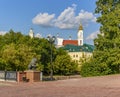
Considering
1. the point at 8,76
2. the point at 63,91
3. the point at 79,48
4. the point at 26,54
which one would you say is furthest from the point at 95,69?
the point at 79,48

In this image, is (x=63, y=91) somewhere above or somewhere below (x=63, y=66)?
below

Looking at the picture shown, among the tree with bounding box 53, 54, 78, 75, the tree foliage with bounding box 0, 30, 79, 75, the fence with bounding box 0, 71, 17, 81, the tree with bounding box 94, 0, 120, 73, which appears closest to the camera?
the fence with bounding box 0, 71, 17, 81

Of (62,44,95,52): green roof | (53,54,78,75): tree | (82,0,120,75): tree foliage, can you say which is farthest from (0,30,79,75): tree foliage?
(62,44,95,52): green roof

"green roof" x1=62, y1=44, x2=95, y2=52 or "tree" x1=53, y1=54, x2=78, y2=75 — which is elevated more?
"green roof" x1=62, y1=44, x2=95, y2=52

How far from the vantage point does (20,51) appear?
2867 inches

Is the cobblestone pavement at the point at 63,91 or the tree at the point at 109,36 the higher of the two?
the tree at the point at 109,36

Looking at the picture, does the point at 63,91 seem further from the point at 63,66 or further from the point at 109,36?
the point at 63,66

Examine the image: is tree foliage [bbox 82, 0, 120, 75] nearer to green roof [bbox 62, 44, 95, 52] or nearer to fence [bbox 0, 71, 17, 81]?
fence [bbox 0, 71, 17, 81]

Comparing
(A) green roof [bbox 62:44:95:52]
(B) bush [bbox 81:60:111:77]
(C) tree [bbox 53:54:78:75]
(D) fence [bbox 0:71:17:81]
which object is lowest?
(D) fence [bbox 0:71:17:81]

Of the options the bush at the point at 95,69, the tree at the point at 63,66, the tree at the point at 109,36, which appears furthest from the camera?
the tree at the point at 63,66

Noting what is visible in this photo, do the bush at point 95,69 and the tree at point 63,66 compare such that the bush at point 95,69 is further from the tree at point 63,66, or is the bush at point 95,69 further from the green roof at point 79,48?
the green roof at point 79,48

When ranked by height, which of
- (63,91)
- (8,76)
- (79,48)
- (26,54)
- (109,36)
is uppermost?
(79,48)

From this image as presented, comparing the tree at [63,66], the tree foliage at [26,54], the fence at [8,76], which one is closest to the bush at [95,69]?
the fence at [8,76]

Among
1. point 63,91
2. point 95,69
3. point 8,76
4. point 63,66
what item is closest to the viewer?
point 63,91
